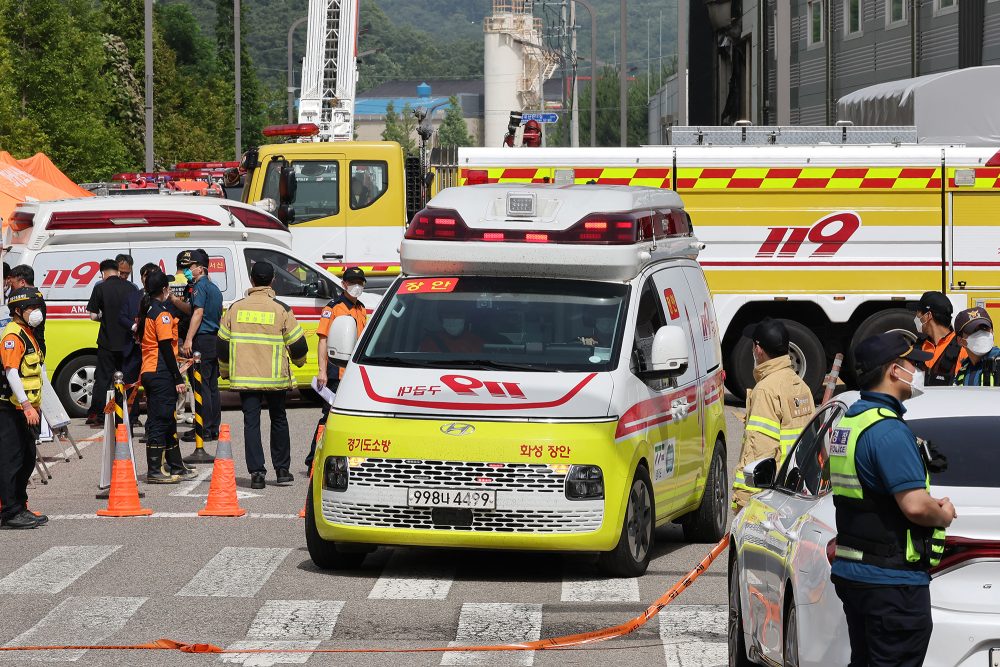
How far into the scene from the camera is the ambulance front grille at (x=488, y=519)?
10.1 meters

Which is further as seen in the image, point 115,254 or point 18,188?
point 18,188

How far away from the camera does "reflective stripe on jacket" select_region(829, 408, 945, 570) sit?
17.8 ft

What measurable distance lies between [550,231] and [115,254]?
34.5 feet

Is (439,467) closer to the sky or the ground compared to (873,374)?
closer to the ground

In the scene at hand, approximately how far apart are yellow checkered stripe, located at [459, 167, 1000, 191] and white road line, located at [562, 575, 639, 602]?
10.5m

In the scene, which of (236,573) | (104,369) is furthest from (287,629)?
(104,369)

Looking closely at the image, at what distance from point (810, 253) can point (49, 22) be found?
94.3 ft

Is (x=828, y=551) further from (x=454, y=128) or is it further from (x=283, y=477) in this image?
(x=454, y=128)

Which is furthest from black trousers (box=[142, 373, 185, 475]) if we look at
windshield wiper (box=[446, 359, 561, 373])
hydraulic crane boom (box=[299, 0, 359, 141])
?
hydraulic crane boom (box=[299, 0, 359, 141])

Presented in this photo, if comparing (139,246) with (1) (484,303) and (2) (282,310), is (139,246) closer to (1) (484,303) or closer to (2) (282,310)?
(2) (282,310)

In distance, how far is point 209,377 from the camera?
17.5 m

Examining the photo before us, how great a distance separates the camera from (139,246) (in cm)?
2053

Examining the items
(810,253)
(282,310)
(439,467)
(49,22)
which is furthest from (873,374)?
(49,22)

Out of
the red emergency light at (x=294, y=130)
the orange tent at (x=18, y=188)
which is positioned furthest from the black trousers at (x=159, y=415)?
the orange tent at (x=18, y=188)
